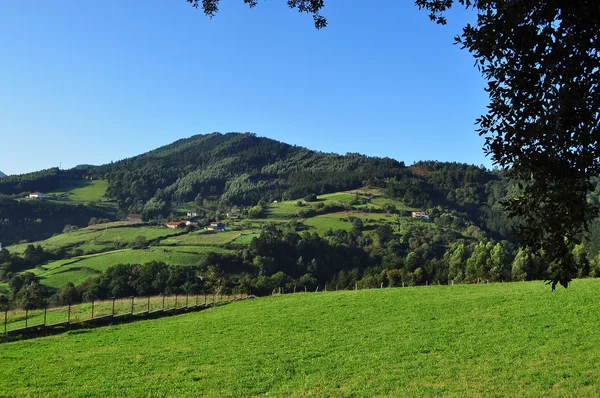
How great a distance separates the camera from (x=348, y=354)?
17.7 meters

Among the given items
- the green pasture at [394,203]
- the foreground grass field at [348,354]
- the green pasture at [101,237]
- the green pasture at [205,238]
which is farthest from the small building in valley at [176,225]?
the foreground grass field at [348,354]

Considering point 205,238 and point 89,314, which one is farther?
point 205,238

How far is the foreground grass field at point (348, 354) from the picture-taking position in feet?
42.8

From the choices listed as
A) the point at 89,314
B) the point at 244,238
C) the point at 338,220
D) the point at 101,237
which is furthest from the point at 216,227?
the point at 89,314

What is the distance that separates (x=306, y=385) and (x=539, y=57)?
10.9 metres

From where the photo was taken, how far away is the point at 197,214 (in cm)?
18462

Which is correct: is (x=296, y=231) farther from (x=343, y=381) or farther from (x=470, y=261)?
(x=343, y=381)

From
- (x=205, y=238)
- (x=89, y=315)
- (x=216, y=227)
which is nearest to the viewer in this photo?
(x=89, y=315)

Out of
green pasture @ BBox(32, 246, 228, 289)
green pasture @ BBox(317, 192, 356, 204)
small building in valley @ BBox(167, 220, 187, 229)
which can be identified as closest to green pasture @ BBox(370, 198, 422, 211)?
green pasture @ BBox(317, 192, 356, 204)

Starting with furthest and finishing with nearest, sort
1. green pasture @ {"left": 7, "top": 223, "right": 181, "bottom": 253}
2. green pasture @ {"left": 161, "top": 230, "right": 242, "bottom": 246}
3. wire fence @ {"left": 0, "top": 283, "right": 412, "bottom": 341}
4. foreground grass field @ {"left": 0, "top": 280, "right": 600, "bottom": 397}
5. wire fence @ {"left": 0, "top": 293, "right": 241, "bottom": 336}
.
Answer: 1. green pasture @ {"left": 7, "top": 223, "right": 181, "bottom": 253}
2. green pasture @ {"left": 161, "top": 230, "right": 242, "bottom": 246}
3. wire fence @ {"left": 0, "top": 293, "right": 241, "bottom": 336}
4. wire fence @ {"left": 0, "top": 283, "right": 412, "bottom": 341}
5. foreground grass field @ {"left": 0, "top": 280, "right": 600, "bottom": 397}

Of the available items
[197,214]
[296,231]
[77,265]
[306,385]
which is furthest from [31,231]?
[306,385]

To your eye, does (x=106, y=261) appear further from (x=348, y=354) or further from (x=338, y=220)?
(x=348, y=354)

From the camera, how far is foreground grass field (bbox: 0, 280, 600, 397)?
42.8 feet

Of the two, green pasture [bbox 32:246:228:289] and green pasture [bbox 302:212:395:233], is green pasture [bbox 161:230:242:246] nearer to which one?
green pasture [bbox 32:246:228:289]
